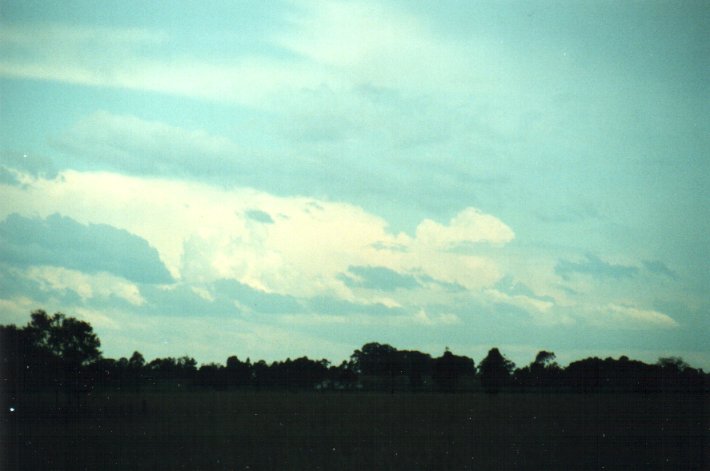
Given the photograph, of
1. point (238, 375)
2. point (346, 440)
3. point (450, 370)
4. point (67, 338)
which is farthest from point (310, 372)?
point (346, 440)

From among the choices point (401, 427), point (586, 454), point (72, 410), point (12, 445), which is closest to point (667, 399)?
point (401, 427)

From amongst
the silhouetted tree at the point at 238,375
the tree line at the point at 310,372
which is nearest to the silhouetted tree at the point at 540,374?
the tree line at the point at 310,372

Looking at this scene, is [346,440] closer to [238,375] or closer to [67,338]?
[67,338]

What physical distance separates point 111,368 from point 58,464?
2661 centimetres

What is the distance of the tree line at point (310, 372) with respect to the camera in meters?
41.0

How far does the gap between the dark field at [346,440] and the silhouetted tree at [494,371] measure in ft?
153

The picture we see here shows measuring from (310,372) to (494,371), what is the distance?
87.6 feet

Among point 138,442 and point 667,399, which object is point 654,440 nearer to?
point 138,442

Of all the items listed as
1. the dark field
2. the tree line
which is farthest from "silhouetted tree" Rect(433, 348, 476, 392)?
the dark field

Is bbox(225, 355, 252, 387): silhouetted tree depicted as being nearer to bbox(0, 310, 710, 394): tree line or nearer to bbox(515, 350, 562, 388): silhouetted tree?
bbox(0, 310, 710, 394): tree line

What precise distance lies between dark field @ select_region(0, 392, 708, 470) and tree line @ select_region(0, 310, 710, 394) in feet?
7.45

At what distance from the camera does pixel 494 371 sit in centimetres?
9475

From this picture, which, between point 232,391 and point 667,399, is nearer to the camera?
point 667,399

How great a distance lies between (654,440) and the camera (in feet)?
95.3
